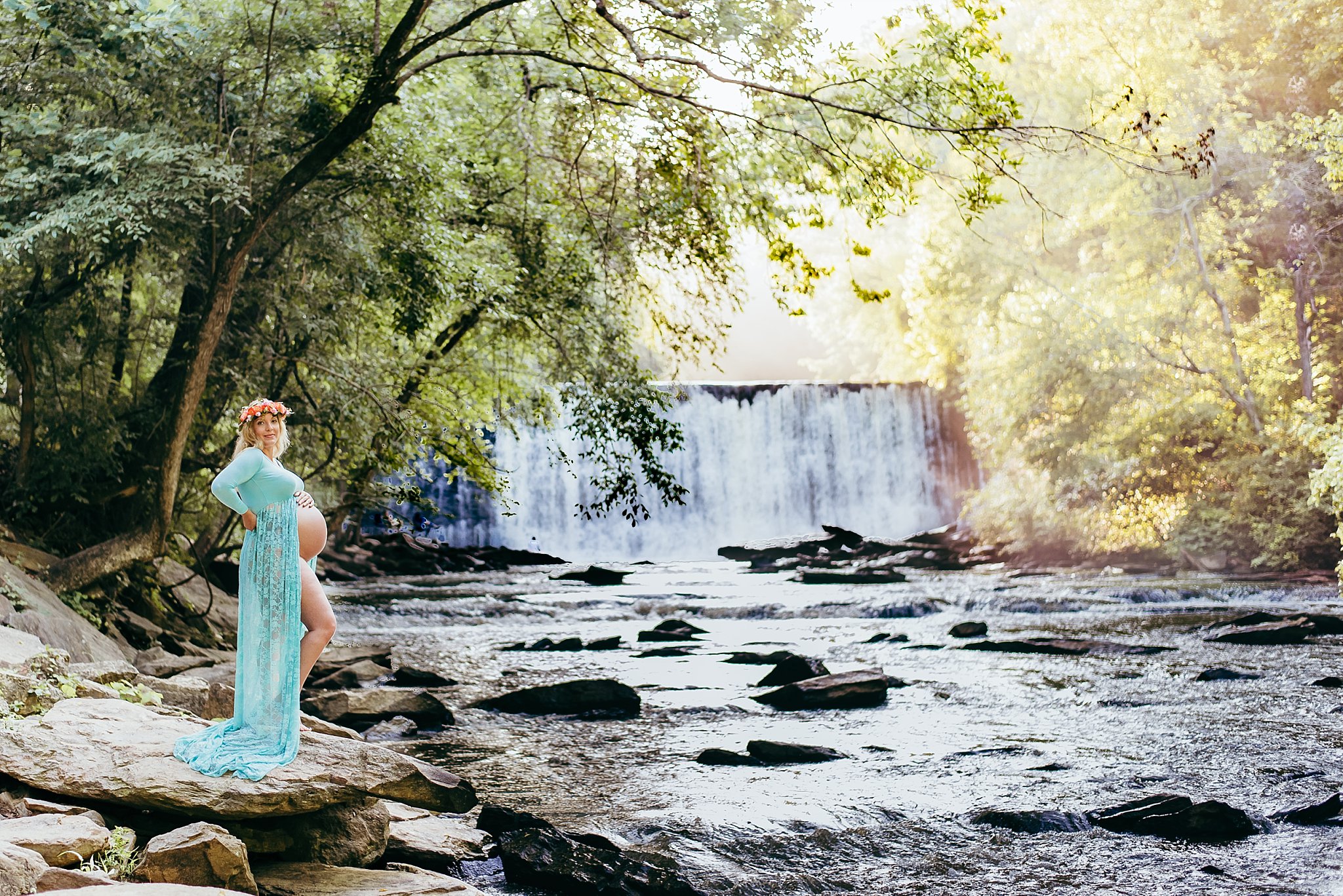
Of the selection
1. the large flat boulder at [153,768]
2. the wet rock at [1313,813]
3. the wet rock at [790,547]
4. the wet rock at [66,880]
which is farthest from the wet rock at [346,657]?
the wet rock at [790,547]

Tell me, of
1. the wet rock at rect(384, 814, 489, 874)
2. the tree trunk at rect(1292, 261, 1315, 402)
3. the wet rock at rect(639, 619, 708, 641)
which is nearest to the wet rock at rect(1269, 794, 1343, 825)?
the wet rock at rect(384, 814, 489, 874)

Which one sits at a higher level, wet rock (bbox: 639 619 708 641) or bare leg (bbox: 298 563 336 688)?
bare leg (bbox: 298 563 336 688)

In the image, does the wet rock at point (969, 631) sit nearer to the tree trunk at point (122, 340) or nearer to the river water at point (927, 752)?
the river water at point (927, 752)

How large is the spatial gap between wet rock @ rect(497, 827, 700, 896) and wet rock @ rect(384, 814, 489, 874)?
0.72 ft

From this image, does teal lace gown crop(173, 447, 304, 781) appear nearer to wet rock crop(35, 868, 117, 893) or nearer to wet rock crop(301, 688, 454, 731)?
wet rock crop(35, 868, 117, 893)

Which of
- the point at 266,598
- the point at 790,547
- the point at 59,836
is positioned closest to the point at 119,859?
the point at 59,836

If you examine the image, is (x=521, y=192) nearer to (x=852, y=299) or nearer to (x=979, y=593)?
(x=979, y=593)

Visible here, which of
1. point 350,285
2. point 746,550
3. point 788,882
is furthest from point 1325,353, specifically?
point 788,882

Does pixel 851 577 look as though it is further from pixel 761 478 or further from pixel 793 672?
pixel 793 672

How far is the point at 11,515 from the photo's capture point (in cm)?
1018

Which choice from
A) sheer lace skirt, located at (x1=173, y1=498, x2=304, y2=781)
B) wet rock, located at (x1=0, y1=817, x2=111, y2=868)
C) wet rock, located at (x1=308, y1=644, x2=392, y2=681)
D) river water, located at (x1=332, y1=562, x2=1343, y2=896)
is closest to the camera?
wet rock, located at (x1=0, y1=817, x2=111, y2=868)

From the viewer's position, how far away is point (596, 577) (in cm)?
2225

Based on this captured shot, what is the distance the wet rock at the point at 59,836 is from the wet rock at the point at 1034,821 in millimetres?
4275

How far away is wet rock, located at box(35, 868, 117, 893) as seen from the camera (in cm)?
319
